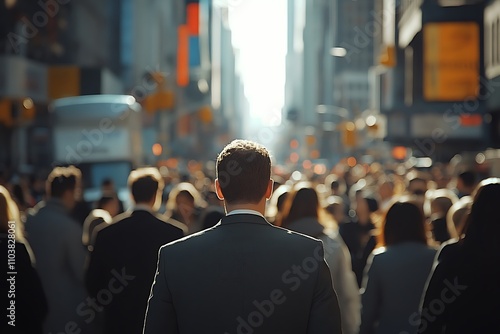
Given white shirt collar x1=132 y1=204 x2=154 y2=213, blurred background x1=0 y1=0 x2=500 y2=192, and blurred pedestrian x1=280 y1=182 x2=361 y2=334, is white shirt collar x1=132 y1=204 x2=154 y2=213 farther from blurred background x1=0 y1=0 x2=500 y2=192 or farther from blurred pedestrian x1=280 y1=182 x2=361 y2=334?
blurred background x1=0 y1=0 x2=500 y2=192

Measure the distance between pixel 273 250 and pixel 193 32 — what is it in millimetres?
133060

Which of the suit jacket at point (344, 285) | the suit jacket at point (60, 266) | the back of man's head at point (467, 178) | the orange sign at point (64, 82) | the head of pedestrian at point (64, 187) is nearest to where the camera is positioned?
the suit jacket at point (344, 285)

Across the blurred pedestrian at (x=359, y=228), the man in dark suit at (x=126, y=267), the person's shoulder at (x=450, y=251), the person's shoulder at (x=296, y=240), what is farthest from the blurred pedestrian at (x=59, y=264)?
the person's shoulder at (x=296, y=240)

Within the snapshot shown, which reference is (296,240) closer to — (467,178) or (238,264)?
(238,264)

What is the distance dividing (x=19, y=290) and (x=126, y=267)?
3.91 ft

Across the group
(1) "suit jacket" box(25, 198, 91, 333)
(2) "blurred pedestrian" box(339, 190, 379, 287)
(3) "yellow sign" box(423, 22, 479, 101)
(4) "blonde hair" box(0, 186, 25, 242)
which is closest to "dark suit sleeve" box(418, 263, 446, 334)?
(4) "blonde hair" box(0, 186, 25, 242)

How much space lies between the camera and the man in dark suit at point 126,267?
6461 millimetres

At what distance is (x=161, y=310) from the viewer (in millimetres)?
3816

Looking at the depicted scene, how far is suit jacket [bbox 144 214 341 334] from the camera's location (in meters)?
3.78

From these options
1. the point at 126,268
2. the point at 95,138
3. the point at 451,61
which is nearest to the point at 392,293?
the point at 126,268

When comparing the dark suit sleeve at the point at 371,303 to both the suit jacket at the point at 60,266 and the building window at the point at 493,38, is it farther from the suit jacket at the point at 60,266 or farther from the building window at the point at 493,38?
the building window at the point at 493,38

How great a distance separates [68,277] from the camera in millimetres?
7637

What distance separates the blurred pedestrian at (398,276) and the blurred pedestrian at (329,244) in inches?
19.1

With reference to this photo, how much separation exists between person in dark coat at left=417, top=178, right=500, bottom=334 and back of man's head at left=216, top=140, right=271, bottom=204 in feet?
4.48
